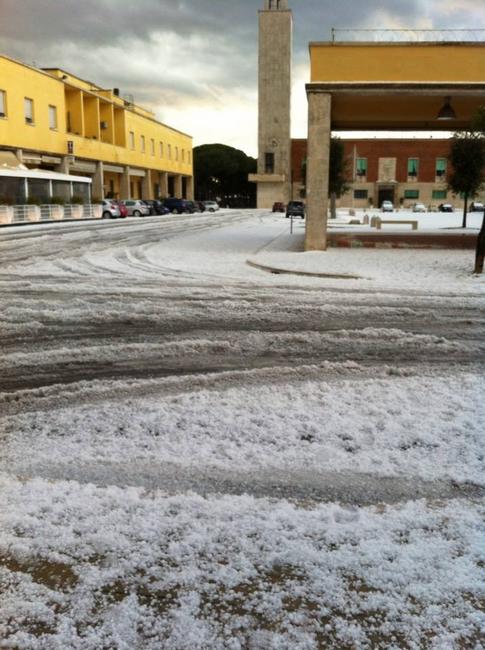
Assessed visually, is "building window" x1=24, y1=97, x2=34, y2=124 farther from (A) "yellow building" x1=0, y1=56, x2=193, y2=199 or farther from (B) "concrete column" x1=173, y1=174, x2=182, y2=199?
(B) "concrete column" x1=173, y1=174, x2=182, y2=199

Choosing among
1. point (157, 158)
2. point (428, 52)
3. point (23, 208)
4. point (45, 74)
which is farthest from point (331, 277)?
point (157, 158)

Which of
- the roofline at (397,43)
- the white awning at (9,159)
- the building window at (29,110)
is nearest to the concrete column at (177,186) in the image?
the building window at (29,110)

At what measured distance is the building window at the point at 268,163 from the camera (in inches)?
3590

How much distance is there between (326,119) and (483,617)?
675 inches

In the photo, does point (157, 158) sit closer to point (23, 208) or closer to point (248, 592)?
point (23, 208)

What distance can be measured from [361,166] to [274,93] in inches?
646

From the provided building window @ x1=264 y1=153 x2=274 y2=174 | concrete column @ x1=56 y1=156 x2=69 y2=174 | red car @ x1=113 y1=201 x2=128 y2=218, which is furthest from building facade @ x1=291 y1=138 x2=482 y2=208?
concrete column @ x1=56 y1=156 x2=69 y2=174

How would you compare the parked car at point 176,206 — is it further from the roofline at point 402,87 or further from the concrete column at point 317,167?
the roofline at point 402,87

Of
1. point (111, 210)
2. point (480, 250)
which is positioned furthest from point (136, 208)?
point (480, 250)

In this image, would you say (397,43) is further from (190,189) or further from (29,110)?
(190,189)

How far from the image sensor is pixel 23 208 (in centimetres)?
3753

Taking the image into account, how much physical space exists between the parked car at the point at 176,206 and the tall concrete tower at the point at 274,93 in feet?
85.6

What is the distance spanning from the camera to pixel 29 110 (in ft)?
150

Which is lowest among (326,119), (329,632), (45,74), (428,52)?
(329,632)
